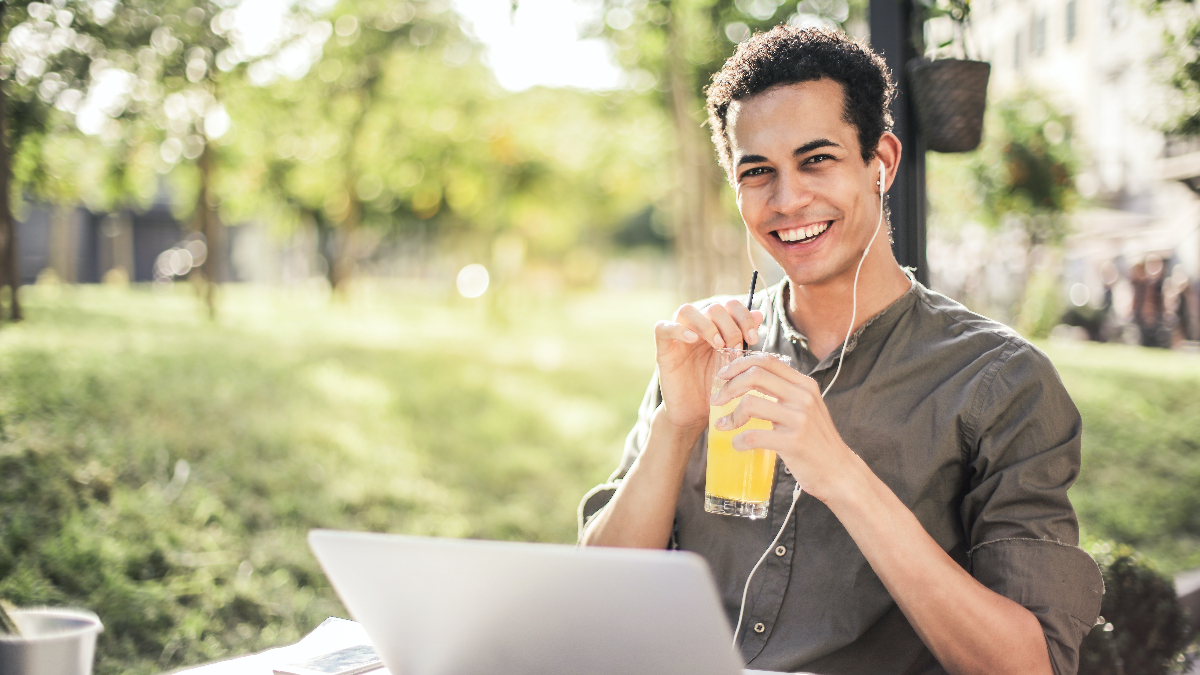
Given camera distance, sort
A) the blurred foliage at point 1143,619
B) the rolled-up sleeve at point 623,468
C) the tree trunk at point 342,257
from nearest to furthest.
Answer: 1. the rolled-up sleeve at point 623,468
2. the blurred foliage at point 1143,619
3. the tree trunk at point 342,257

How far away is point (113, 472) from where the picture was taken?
454 cm

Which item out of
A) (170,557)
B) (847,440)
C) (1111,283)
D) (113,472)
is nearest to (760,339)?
(847,440)

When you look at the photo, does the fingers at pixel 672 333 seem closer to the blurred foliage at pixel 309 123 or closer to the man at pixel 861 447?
the man at pixel 861 447

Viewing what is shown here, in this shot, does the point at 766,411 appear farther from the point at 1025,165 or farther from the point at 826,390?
the point at 1025,165

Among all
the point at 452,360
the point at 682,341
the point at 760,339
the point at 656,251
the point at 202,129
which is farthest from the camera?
the point at 656,251

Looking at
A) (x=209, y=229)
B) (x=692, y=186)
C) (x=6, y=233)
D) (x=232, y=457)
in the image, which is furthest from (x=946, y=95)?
(x=209, y=229)

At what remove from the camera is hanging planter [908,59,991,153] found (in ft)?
7.86

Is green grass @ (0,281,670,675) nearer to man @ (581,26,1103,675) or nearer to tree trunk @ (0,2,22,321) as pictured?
tree trunk @ (0,2,22,321)

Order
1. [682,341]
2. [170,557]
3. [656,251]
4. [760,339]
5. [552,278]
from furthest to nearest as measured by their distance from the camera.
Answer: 1. [656,251]
2. [552,278]
3. [170,557]
4. [760,339]
5. [682,341]

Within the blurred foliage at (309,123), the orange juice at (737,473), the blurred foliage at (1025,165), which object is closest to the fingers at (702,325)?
the orange juice at (737,473)

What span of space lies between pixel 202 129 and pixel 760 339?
5.50 meters

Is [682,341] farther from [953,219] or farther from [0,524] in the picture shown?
[953,219]

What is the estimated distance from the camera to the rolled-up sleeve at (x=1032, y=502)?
1438 mm

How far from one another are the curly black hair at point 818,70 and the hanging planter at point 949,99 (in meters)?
0.63
